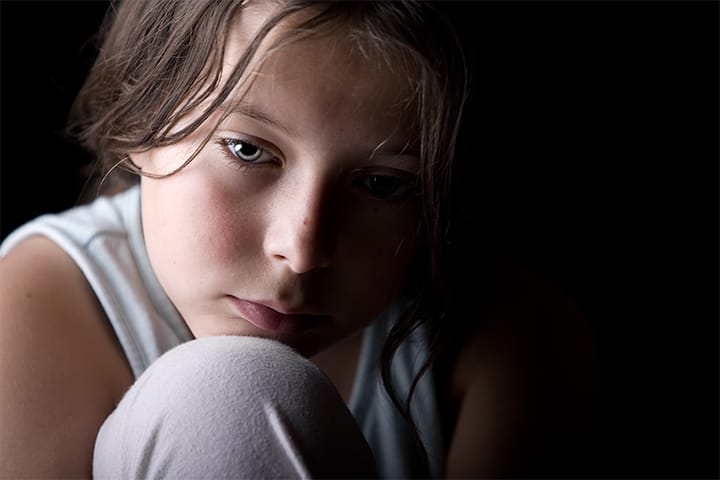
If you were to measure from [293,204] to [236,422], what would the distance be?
20 centimetres

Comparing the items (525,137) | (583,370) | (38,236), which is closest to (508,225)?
(525,137)

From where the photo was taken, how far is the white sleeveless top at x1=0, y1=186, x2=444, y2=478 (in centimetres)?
88

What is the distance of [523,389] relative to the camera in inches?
37.8

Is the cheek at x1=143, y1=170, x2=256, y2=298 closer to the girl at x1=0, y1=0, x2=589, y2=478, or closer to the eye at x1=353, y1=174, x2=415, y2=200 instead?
the girl at x1=0, y1=0, x2=589, y2=478

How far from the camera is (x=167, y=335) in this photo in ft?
2.97

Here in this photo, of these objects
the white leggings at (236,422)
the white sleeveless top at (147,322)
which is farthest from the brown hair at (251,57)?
the white leggings at (236,422)

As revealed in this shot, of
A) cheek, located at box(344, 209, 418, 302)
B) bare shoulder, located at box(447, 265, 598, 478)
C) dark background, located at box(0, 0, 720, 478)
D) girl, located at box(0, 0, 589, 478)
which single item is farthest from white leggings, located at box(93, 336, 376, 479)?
dark background, located at box(0, 0, 720, 478)

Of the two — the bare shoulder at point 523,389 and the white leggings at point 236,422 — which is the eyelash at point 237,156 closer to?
the white leggings at point 236,422

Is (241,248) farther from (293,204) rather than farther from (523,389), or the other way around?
(523,389)

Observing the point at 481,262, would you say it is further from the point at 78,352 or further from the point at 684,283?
the point at 78,352

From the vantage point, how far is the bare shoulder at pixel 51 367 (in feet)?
2.32

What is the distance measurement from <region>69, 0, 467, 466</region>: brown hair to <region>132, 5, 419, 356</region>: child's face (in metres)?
0.02

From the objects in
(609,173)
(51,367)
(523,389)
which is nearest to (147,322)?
(51,367)

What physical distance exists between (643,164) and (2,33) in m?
0.84
